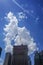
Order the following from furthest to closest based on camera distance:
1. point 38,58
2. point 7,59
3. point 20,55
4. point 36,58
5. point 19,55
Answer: point 7,59
point 36,58
point 38,58
point 19,55
point 20,55

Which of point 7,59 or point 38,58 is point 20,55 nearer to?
point 38,58

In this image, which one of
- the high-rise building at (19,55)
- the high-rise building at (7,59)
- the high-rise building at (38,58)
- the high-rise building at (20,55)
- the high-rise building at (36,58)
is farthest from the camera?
the high-rise building at (7,59)

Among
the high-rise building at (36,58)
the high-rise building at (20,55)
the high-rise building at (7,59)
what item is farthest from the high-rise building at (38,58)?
the high-rise building at (7,59)

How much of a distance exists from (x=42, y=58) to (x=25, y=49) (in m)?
12.9

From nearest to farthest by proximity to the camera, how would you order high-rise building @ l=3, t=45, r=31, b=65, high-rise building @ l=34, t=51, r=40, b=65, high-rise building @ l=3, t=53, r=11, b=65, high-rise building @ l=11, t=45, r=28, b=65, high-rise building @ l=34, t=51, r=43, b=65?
1. high-rise building @ l=3, t=45, r=31, b=65
2. high-rise building @ l=11, t=45, r=28, b=65
3. high-rise building @ l=34, t=51, r=40, b=65
4. high-rise building @ l=34, t=51, r=43, b=65
5. high-rise building @ l=3, t=53, r=11, b=65

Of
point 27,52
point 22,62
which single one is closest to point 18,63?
point 22,62

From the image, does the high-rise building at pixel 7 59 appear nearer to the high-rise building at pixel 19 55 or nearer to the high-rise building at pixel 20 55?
the high-rise building at pixel 20 55

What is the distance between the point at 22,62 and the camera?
289 ft

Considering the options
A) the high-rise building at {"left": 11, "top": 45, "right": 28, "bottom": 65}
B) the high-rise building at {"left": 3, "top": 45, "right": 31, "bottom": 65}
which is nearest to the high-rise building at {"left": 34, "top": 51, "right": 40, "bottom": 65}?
the high-rise building at {"left": 3, "top": 45, "right": 31, "bottom": 65}

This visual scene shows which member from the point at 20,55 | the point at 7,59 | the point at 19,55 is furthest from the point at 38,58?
the point at 7,59

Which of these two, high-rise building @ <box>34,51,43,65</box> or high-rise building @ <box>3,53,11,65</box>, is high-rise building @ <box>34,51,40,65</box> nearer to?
high-rise building @ <box>34,51,43,65</box>

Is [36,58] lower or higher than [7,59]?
lower

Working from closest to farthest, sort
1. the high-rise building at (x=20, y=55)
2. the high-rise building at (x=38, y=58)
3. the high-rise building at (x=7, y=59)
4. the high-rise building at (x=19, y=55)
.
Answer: the high-rise building at (x=20, y=55), the high-rise building at (x=19, y=55), the high-rise building at (x=38, y=58), the high-rise building at (x=7, y=59)

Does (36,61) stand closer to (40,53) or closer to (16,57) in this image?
(40,53)
